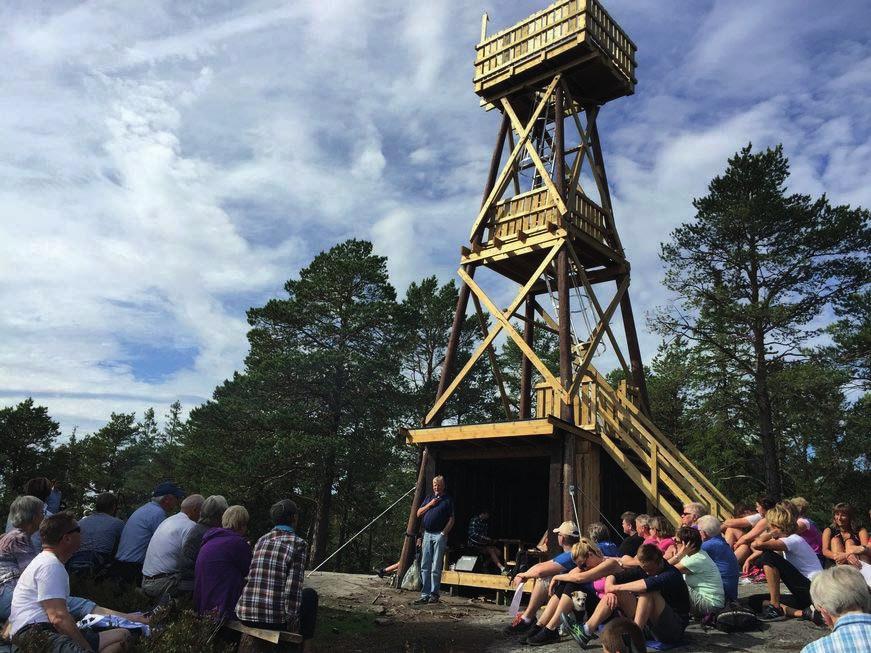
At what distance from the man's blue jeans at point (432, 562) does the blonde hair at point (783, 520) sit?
4.90 metres

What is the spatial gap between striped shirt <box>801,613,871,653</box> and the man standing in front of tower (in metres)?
7.64

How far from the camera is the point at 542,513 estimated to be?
15.3 meters

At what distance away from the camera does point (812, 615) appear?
6.97 m

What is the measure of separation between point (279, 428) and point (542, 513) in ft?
39.2

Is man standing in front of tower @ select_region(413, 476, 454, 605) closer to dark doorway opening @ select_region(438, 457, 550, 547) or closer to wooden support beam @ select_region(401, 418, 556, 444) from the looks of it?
wooden support beam @ select_region(401, 418, 556, 444)

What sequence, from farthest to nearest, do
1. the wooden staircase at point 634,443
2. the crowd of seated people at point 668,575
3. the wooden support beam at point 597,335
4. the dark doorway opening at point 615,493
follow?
the dark doorway opening at point 615,493, the wooden support beam at point 597,335, the wooden staircase at point 634,443, the crowd of seated people at point 668,575

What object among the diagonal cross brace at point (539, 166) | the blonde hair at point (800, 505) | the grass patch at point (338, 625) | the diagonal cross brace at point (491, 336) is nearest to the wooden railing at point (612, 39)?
the diagonal cross brace at point (539, 166)

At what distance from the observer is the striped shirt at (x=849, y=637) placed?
2773mm

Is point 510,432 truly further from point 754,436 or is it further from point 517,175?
point 754,436

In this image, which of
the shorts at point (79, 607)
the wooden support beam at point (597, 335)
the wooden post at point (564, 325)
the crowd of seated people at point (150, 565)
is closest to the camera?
the crowd of seated people at point (150, 565)

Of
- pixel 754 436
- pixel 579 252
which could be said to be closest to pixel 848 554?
pixel 579 252

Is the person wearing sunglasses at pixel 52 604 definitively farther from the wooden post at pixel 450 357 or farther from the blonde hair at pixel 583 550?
the wooden post at pixel 450 357

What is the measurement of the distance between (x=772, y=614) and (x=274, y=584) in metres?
5.69

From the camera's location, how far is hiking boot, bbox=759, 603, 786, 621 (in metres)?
7.20
